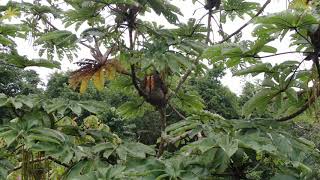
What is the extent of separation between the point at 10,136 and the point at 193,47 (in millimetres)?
899

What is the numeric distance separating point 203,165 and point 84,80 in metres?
0.77

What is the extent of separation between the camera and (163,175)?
4.78 feet

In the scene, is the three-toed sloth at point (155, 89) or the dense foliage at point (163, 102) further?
the three-toed sloth at point (155, 89)

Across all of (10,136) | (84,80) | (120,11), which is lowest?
(10,136)

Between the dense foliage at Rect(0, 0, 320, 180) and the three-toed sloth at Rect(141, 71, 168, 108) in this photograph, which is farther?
the three-toed sloth at Rect(141, 71, 168, 108)

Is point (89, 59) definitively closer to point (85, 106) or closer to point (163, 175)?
point (85, 106)

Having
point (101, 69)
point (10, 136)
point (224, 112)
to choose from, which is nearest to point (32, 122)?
point (10, 136)

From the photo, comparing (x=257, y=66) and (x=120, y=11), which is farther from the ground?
(x=120, y=11)

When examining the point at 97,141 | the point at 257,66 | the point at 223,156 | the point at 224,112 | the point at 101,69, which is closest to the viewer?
the point at 223,156

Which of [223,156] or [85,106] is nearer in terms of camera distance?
[223,156]

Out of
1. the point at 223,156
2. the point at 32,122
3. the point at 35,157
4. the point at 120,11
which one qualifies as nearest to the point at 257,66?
the point at 223,156

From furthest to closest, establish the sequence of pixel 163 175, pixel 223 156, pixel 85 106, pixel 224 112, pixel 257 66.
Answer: pixel 224 112 < pixel 85 106 < pixel 257 66 < pixel 223 156 < pixel 163 175

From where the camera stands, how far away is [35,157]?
2074mm

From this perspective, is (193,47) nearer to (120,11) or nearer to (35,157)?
(120,11)
